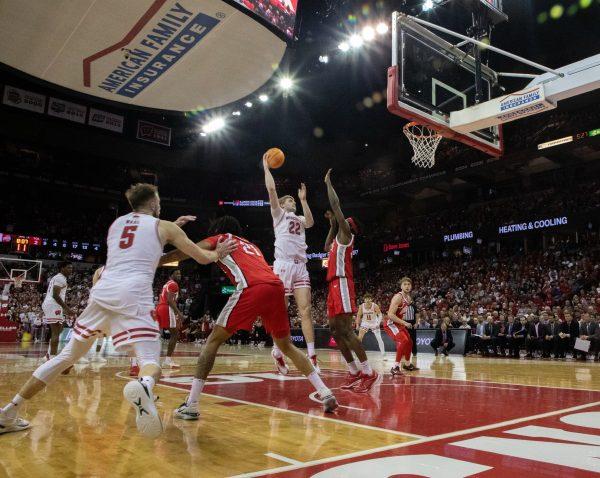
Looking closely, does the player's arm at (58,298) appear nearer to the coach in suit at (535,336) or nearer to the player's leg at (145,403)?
the player's leg at (145,403)

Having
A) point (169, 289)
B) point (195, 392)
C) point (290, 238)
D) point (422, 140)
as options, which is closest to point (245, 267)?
point (195, 392)

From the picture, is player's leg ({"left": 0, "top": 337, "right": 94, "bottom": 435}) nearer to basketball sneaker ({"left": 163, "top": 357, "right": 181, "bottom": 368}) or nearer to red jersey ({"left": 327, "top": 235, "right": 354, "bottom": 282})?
red jersey ({"left": 327, "top": 235, "right": 354, "bottom": 282})

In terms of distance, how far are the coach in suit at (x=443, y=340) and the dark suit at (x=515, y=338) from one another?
1.92m

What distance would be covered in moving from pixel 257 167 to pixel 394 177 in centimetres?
1106

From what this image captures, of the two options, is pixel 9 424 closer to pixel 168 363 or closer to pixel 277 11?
pixel 168 363

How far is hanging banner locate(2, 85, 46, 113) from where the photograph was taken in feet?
83.7

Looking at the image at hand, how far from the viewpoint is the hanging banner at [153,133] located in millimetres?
30469

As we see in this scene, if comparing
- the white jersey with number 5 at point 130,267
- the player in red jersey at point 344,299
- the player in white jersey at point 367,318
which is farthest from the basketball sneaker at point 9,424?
the player in white jersey at point 367,318

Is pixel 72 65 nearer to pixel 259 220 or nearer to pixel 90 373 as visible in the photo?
pixel 90 373

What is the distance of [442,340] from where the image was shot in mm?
17156

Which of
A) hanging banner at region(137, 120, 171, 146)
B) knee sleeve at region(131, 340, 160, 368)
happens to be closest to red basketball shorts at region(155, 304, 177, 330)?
knee sleeve at region(131, 340, 160, 368)

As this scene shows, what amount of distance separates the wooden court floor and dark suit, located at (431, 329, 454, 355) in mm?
11003

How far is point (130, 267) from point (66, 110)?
2793 centimetres

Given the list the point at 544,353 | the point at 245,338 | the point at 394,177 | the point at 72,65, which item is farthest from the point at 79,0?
the point at 394,177
